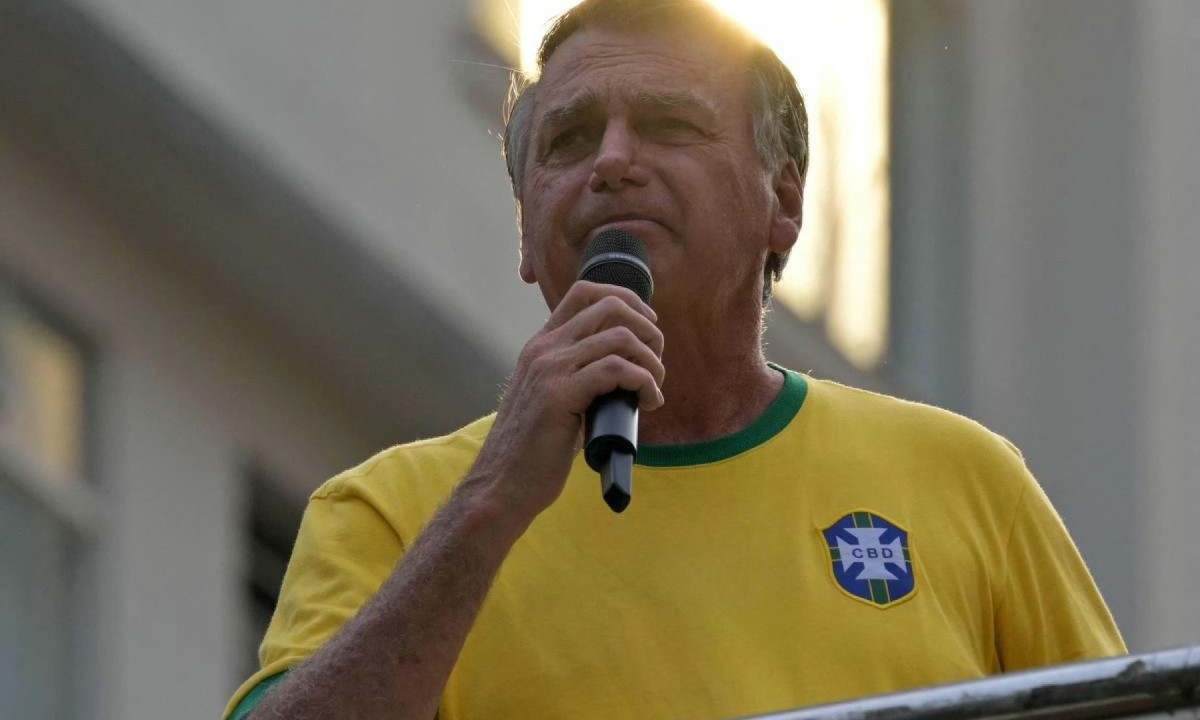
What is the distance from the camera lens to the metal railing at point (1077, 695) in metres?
2.12

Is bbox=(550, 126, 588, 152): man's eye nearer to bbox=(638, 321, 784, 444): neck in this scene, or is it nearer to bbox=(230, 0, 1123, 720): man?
bbox=(230, 0, 1123, 720): man

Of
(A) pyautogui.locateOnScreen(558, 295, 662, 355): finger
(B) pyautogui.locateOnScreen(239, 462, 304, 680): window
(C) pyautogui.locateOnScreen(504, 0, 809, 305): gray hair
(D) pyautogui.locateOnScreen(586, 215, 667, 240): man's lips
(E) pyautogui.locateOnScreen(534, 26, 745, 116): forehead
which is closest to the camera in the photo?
(A) pyautogui.locateOnScreen(558, 295, 662, 355): finger

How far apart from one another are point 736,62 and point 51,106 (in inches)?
162

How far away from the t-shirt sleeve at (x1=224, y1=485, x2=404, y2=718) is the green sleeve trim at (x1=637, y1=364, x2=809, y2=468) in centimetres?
34

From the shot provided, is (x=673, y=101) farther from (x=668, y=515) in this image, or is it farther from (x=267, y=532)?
(x=267, y=532)

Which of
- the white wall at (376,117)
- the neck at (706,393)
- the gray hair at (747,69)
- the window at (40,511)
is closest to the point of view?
the neck at (706,393)

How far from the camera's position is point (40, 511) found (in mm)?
7543

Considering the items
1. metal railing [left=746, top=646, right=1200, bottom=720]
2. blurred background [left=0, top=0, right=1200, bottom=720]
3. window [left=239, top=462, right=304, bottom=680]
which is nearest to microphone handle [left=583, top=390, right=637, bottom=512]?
metal railing [left=746, top=646, right=1200, bottom=720]

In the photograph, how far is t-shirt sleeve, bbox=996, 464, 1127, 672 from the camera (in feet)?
10.8

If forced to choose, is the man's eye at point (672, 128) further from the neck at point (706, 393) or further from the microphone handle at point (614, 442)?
the microphone handle at point (614, 442)

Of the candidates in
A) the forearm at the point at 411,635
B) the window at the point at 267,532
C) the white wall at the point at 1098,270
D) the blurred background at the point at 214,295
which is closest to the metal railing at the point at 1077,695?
the forearm at the point at 411,635

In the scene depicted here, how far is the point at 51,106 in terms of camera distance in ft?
24.4

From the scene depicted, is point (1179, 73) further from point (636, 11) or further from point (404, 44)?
point (636, 11)

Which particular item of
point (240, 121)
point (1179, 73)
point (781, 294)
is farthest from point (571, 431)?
point (1179, 73)
